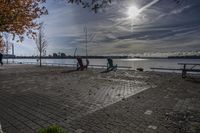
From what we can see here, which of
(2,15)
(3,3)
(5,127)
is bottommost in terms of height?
(5,127)

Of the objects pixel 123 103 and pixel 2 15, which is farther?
pixel 123 103

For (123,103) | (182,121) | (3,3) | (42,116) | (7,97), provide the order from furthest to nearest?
(7,97) < (123,103) < (3,3) < (42,116) < (182,121)

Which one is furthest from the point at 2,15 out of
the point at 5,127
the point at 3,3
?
the point at 5,127

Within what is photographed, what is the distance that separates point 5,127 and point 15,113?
124 centimetres

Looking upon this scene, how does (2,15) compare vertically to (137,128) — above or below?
above

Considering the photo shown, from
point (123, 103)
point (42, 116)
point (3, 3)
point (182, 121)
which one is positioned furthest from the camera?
point (123, 103)

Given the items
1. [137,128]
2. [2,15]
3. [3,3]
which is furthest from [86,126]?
[3,3]

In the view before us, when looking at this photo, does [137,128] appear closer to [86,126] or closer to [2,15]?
[86,126]

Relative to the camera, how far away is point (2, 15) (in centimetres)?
551

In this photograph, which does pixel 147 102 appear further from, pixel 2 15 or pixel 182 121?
pixel 2 15

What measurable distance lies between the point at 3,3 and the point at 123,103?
5.51m

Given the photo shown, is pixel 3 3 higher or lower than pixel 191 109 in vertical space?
higher

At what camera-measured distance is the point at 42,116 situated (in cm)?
618

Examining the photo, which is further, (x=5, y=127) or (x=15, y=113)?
(x=15, y=113)
